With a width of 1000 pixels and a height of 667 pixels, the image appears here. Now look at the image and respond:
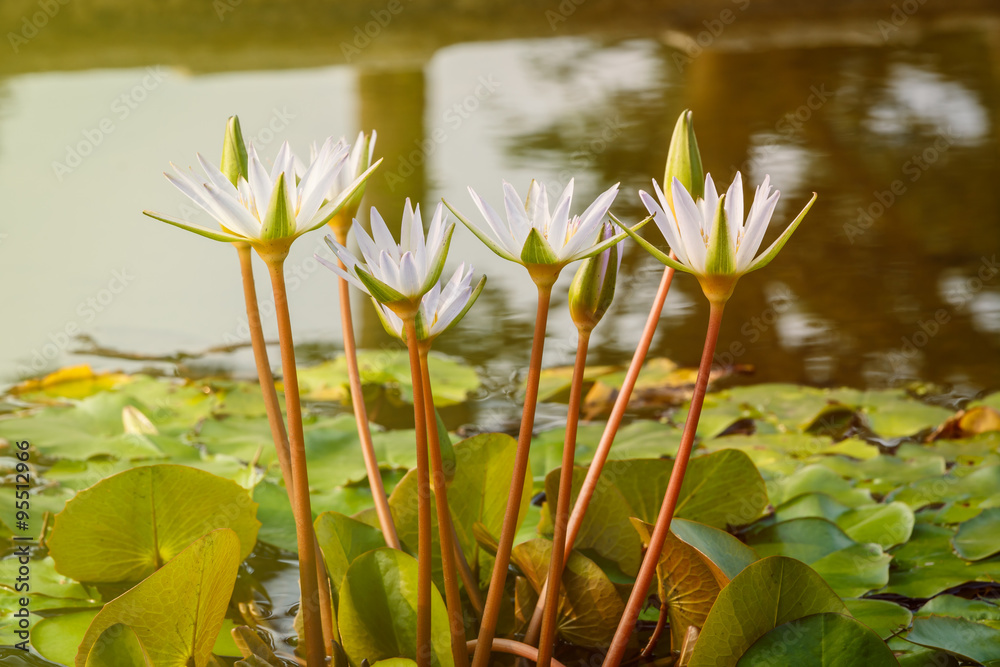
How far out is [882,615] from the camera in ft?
2.91

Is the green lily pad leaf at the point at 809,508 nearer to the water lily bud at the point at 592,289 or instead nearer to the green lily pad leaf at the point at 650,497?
the green lily pad leaf at the point at 650,497

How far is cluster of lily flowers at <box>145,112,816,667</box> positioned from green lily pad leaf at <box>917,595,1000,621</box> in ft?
1.39

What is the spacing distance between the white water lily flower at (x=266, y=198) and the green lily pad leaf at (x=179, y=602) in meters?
0.25

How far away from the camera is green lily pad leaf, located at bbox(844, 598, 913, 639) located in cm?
86

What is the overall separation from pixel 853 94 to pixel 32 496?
356cm

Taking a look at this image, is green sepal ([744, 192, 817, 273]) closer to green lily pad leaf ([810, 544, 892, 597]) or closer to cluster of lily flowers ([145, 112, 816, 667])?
cluster of lily flowers ([145, 112, 816, 667])

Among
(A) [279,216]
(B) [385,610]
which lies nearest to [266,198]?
(A) [279,216]

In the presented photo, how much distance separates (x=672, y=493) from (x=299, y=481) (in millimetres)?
283

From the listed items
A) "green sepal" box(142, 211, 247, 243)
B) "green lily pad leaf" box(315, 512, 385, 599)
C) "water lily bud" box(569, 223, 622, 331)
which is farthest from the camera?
"green lily pad leaf" box(315, 512, 385, 599)

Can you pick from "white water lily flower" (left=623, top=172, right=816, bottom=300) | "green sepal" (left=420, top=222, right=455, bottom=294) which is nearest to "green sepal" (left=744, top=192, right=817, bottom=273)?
"white water lily flower" (left=623, top=172, right=816, bottom=300)

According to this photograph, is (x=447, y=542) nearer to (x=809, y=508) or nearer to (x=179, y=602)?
(x=179, y=602)

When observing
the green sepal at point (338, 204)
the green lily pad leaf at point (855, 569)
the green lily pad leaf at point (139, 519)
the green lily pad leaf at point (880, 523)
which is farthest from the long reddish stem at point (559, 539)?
the green lily pad leaf at point (880, 523)

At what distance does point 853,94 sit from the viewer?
11.9ft

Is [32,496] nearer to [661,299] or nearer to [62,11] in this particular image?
[661,299]
